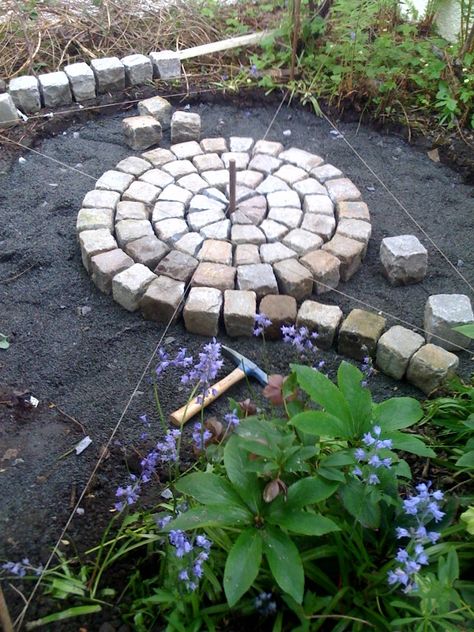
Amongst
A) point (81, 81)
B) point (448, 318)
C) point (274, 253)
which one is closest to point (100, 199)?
point (274, 253)

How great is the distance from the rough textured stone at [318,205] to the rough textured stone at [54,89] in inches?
75.3

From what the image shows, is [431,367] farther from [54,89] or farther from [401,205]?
[54,89]

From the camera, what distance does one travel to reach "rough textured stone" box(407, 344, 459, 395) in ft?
9.21

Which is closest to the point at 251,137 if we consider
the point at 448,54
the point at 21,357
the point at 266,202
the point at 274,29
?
the point at 266,202

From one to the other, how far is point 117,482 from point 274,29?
12.5 ft

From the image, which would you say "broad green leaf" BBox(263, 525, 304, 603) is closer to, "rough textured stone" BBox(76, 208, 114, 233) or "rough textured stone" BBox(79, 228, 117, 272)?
"rough textured stone" BBox(79, 228, 117, 272)

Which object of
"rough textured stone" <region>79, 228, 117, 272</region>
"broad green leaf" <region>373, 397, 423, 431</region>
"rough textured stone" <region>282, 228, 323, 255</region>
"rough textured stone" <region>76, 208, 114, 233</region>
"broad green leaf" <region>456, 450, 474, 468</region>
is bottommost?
"rough textured stone" <region>79, 228, 117, 272</region>

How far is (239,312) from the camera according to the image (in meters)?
3.02

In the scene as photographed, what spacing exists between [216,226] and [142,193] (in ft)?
1.68

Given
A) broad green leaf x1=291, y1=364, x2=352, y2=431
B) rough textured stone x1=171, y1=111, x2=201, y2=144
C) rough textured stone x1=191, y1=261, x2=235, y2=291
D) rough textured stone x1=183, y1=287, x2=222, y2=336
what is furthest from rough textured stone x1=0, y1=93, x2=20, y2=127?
broad green leaf x1=291, y1=364, x2=352, y2=431

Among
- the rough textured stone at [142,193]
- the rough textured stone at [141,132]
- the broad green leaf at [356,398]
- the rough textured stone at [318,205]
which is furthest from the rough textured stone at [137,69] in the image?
the broad green leaf at [356,398]

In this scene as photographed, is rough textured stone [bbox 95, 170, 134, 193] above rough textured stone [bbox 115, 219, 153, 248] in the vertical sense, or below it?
above

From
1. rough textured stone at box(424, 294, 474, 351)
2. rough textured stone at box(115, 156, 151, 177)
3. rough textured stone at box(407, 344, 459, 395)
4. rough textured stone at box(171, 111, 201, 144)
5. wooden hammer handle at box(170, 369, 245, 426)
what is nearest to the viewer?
wooden hammer handle at box(170, 369, 245, 426)

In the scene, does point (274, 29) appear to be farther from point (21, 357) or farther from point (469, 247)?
point (21, 357)
